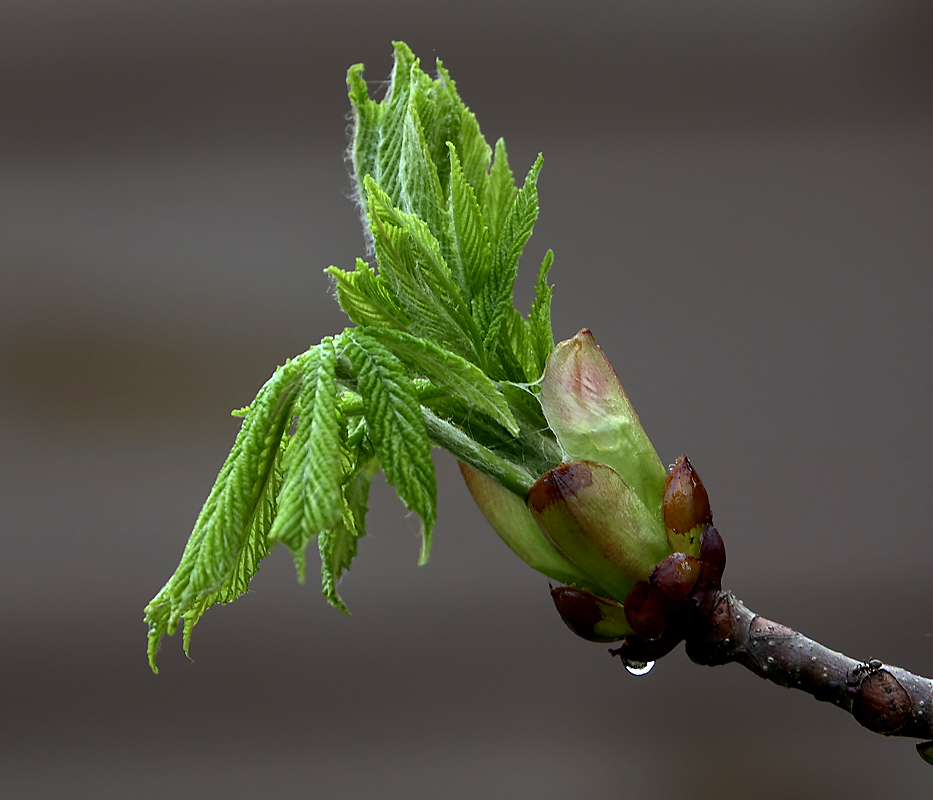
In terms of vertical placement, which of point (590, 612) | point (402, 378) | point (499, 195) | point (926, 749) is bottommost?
point (926, 749)

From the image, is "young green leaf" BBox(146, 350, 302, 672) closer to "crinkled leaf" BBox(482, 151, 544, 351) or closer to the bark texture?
"crinkled leaf" BBox(482, 151, 544, 351)

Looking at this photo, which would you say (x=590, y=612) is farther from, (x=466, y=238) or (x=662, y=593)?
(x=466, y=238)

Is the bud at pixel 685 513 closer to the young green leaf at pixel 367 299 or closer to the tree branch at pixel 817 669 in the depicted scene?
the tree branch at pixel 817 669

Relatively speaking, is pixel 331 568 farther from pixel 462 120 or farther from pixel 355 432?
pixel 462 120

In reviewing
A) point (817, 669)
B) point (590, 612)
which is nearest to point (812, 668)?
point (817, 669)

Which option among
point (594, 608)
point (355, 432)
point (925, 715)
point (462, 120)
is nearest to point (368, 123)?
point (462, 120)

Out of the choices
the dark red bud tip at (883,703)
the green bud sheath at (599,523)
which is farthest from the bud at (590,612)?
the dark red bud tip at (883,703)
